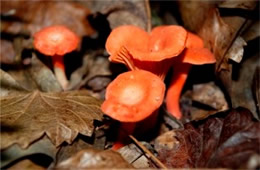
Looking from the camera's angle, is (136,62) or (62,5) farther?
(62,5)

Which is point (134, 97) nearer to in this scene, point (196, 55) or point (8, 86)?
point (196, 55)

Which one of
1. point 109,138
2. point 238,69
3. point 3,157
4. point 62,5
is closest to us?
point 3,157

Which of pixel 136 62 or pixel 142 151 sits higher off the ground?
pixel 136 62

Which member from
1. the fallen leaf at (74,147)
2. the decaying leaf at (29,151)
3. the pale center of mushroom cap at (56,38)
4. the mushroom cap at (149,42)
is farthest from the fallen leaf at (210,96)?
the decaying leaf at (29,151)

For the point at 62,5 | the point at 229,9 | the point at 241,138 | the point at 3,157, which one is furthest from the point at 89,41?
the point at 241,138

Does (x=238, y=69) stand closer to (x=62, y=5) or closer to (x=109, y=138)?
(x=109, y=138)

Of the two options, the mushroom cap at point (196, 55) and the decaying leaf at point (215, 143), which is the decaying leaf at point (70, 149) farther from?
the mushroom cap at point (196, 55)

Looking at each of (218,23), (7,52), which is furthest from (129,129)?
(7,52)
